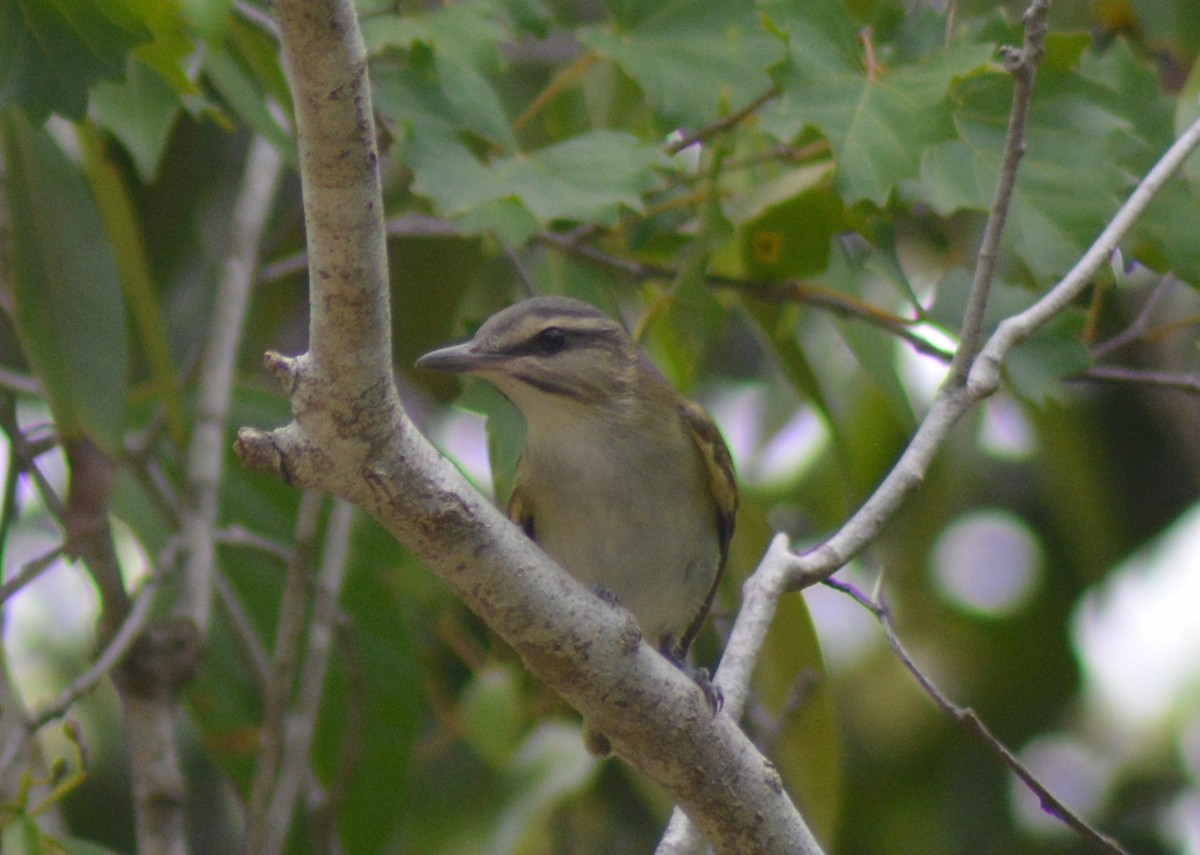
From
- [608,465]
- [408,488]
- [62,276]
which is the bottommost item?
[408,488]

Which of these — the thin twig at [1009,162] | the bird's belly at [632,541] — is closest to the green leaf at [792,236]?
the bird's belly at [632,541]

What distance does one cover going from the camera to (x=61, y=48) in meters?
3.16

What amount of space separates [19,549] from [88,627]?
2.32 feet

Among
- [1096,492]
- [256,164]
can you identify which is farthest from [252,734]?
[1096,492]

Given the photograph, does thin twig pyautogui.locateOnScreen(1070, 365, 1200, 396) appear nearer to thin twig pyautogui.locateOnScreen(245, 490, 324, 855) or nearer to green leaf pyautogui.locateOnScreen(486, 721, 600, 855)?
green leaf pyautogui.locateOnScreen(486, 721, 600, 855)

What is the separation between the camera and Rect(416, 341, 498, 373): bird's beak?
11.4 feet

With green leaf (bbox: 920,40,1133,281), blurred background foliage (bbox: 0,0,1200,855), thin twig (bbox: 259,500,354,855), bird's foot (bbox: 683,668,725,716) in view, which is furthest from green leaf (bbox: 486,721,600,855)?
green leaf (bbox: 920,40,1133,281)

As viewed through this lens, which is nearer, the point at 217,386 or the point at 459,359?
the point at 459,359

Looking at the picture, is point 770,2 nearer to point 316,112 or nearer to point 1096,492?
point 316,112

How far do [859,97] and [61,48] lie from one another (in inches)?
73.6

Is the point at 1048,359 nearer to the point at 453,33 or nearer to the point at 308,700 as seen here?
the point at 453,33

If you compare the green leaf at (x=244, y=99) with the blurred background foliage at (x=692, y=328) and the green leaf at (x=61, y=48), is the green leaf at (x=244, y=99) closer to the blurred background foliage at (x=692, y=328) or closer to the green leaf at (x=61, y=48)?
the blurred background foliage at (x=692, y=328)

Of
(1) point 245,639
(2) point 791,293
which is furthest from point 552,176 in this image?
(1) point 245,639

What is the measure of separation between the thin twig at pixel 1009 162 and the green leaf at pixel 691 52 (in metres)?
1.07
